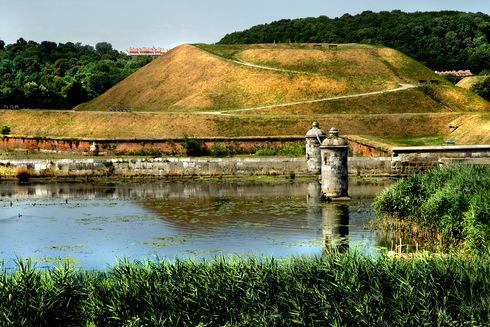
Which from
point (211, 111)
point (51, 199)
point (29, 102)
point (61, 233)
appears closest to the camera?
point (61, 233)

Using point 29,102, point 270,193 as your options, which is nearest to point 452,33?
point 29,102

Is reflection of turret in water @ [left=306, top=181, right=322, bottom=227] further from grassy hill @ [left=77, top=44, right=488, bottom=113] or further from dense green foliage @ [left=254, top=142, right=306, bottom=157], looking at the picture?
grassy hill @ [left=77, top=44, right=488, bottom=113]

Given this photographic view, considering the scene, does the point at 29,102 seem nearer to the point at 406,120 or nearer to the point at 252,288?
the point at 406,120

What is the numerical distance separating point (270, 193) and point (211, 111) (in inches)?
1728

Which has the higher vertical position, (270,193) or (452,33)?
(452,33)

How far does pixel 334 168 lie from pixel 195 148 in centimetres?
2239

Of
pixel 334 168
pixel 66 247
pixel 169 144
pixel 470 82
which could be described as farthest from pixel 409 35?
pixel 66 247

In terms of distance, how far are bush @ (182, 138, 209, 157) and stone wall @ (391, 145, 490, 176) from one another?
16.2m

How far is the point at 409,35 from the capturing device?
502 ft

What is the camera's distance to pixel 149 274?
1571cm

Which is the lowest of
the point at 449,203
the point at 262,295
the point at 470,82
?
the point at 262,295

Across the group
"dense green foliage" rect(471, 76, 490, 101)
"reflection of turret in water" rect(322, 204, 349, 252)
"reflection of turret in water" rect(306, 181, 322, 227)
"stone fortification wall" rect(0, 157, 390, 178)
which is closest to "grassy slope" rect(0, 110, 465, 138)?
"stone fortification wall" rect(0, 157, 390, 178)

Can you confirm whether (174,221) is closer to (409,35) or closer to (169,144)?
(169,144)

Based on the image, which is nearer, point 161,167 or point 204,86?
point 161,167
